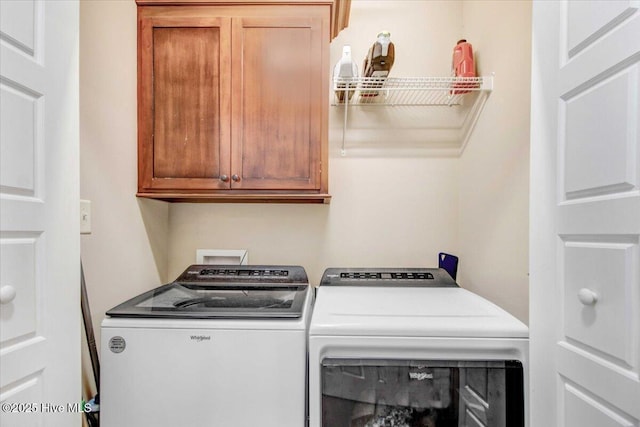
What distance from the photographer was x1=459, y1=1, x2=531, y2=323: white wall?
1.21m

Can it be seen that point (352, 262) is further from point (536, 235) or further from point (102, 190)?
point (102, 190)

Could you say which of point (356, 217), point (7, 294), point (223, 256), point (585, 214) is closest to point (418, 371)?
point (585, 214)

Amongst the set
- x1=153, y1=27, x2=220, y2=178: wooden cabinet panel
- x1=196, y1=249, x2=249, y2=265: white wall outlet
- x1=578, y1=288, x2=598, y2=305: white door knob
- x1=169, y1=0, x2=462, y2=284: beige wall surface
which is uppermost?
x1=153, y1=27, x2=220, y2=178: wooden cabinet panel

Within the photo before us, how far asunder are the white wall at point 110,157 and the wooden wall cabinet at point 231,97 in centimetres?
5

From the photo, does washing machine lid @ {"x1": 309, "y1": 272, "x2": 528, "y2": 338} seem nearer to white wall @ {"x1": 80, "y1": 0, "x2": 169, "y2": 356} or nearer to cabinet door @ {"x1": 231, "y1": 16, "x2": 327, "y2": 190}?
cabinet door @ {"x1": 231, "y1": 16, "x2": 327, "y2": 190}

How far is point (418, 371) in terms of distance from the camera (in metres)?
0.97

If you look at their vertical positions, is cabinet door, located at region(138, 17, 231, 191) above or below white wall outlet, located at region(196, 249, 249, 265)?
above

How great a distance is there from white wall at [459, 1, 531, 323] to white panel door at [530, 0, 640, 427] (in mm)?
332

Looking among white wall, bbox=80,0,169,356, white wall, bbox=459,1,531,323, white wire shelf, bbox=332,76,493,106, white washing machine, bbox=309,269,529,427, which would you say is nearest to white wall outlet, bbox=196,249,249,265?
white wall, bbox=80,0,169,356

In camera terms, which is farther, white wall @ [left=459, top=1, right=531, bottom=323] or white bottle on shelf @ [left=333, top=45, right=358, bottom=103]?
white bottle on shelf @ [left=333, top=45, right=358, bottom=103]

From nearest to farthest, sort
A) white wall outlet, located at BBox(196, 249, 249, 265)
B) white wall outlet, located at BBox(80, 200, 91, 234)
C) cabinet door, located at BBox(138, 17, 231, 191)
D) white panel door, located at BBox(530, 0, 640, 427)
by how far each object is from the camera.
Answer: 1. white panel door, located at BBox(530, 0, 640, 427)
2. white wall outlet, located at BBox(80, 200, 91, 234)
3. cabinet door, located at BBox(138, 17, 231, 191)
4. white wall outlet, located at BBox(196, 249, 249, 265)

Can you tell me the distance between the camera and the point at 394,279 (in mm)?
1543

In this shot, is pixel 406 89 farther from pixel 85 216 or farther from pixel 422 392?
pixel 85 216

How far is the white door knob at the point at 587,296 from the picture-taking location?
72 centimetres
